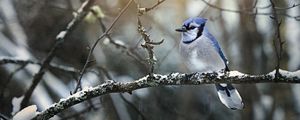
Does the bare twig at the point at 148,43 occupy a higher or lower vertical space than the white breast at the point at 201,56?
higher

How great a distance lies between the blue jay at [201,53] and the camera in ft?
7.46

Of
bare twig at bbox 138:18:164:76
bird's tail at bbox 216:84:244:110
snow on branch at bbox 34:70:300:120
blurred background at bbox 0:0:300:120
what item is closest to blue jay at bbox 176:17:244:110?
bird's tail at bbox 216:84:244:110

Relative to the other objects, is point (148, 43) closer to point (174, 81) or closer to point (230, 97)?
point (174, 81)

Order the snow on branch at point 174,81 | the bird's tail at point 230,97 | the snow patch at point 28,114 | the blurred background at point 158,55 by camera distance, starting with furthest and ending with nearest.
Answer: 1. the blurred background at point 158,55
2. the snow patch at point 28,114
3. the bird's tail at point 230,97
4. the snow on branch at point 174,81

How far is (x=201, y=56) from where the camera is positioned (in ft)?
7.54

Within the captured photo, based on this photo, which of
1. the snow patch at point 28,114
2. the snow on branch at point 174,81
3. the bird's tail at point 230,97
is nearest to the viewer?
the snow on branch at point 174,81

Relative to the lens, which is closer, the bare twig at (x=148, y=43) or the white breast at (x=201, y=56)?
the bare twig at (x=148, y=43)

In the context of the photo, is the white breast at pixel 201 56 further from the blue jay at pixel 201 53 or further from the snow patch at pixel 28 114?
the snow patch at pixel 28 114

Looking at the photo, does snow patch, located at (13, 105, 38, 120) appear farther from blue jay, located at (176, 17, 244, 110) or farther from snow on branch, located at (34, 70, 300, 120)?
blue jay, located at (176, 17, 244, 110)

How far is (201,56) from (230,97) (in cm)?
23

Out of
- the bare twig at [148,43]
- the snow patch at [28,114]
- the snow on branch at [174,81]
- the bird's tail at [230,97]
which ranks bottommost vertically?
the bird's tail at [230,97]

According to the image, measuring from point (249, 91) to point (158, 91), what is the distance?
1.01 m

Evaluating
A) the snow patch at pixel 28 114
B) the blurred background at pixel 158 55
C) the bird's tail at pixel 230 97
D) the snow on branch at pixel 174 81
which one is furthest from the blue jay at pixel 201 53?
the blurred background at pixel 158 55

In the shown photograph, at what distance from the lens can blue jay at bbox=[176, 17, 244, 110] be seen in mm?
2273
